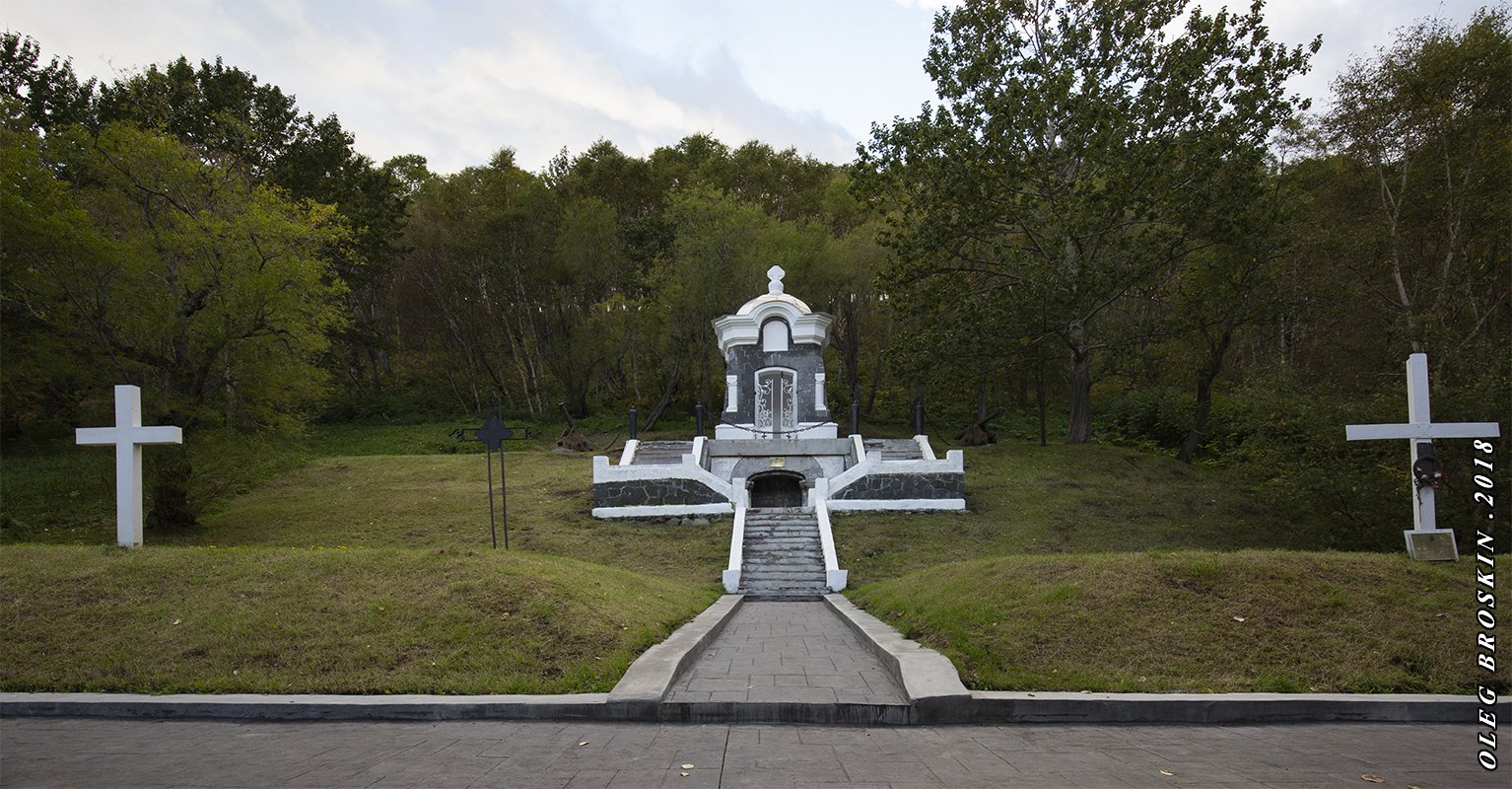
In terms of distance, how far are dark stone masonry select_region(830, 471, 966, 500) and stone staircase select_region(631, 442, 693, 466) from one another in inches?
202

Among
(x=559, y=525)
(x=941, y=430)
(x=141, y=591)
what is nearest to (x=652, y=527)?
(x=559, y=525)

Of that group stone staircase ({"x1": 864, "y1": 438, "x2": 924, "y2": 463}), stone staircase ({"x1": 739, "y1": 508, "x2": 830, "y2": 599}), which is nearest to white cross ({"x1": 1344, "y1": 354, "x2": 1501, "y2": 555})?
stone staircase ({"x1": 739, "y1": 508, "x2": 830, "y2": 599})

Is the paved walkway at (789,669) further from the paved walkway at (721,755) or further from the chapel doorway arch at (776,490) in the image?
the chapel doorway arch at (776,490)

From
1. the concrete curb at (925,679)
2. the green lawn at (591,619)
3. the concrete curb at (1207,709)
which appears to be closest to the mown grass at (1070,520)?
the green lawn at (591,619)

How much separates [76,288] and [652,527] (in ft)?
37.1

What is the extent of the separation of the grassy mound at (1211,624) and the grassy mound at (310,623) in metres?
3.11

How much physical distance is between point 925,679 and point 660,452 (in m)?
17.8

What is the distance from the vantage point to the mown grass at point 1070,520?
16.6 meters

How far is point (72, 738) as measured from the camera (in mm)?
5832

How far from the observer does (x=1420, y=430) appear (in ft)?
33.7

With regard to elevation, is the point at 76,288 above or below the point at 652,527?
above

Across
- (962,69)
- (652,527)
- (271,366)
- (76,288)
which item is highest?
(962,69)

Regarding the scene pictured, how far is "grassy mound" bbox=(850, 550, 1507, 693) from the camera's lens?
6648 millimetres

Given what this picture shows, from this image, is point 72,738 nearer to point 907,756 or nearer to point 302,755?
point 302,755
